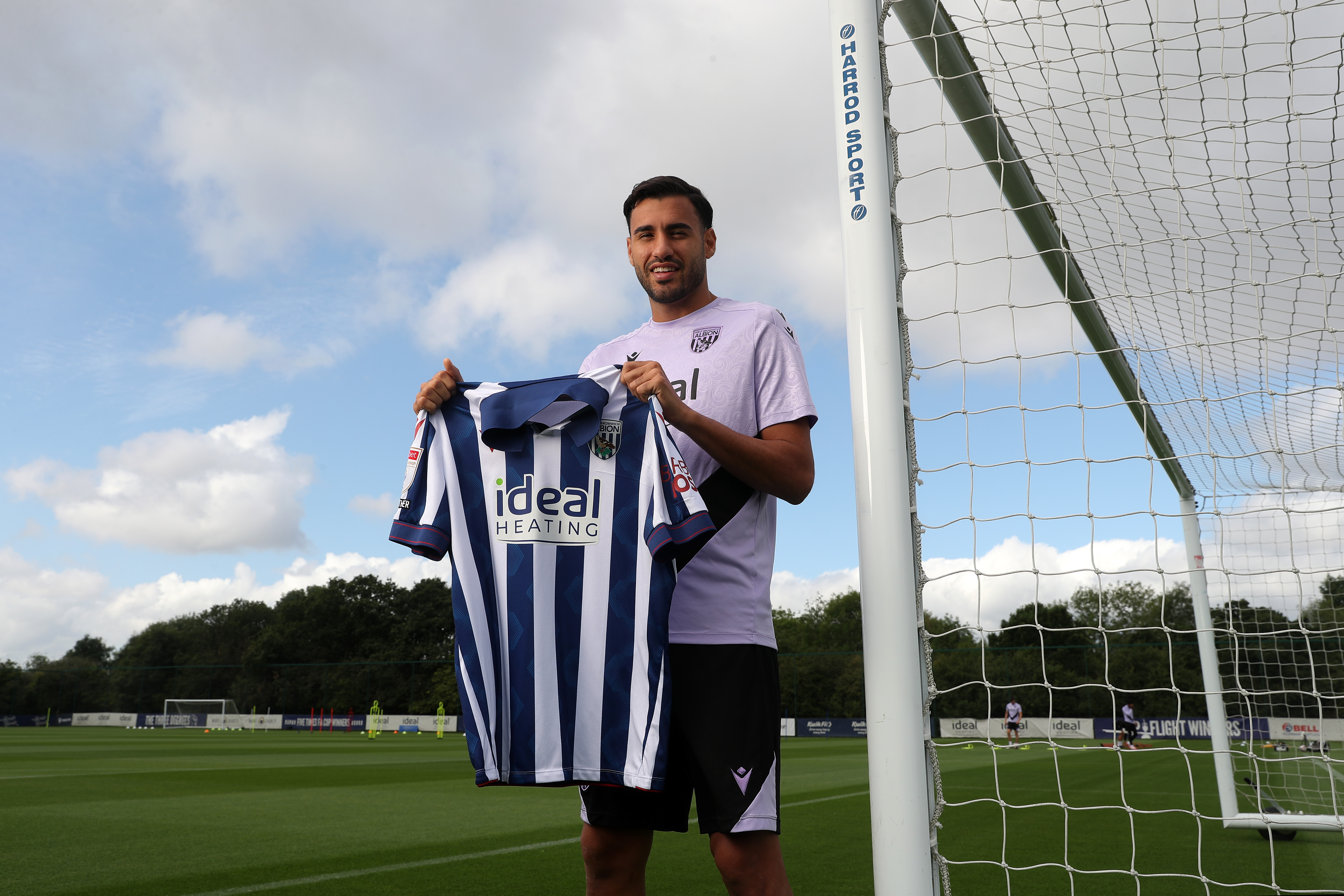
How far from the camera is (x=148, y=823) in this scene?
6.36m

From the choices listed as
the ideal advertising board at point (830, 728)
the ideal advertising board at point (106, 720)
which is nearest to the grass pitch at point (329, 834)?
the ideal advertising board at point (830, 728)

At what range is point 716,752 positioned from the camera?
185 centimetres

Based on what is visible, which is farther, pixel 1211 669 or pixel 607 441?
pixel 1211 669

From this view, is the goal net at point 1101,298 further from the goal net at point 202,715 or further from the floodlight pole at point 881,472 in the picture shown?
the goal net at point 202,715

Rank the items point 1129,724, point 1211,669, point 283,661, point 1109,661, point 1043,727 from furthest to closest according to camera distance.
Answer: point 283,661 → point 1043,727 → point 1129,724 → point 1211,669 → point 1109,661

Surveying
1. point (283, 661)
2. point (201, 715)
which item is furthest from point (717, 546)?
point (283, 661)

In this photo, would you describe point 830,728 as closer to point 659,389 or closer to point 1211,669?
point 1211,669

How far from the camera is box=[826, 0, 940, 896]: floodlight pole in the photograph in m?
2.00

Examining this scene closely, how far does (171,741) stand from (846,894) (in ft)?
70.8

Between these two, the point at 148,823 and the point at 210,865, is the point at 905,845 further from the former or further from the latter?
the point at 148,823

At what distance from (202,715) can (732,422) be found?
136 ft

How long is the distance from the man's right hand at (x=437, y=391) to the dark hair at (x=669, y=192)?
62 cm

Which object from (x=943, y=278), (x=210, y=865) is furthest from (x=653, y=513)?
(x=210, y=865)

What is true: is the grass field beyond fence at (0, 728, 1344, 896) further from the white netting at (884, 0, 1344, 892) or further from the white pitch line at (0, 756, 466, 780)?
the white netting at (884, 0, 1344, 892)
